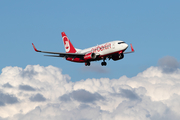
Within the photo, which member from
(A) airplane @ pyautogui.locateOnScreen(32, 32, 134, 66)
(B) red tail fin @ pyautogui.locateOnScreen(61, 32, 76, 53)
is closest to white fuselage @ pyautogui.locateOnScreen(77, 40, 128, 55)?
(A) airplane @ pyautogui.locateOnScreen(32, 32, 134, 66)

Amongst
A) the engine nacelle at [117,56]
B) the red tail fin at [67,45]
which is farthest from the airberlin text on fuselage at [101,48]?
the red tail fin at [67,45]

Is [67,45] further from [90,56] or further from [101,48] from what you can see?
[101,48]

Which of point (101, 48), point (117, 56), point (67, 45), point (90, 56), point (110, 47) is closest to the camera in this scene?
point (110, 47)

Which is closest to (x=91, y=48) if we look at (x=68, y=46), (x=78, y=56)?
(x=78, y=56)

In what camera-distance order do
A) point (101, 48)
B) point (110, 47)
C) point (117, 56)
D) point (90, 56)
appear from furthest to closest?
point (117, 56), point (101, 48), point (90, 56), point (110, 47)

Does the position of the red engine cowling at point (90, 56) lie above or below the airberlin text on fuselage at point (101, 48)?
below

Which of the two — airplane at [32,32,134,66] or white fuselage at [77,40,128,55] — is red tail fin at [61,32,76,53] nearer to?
airplane at [32,32,134,66]

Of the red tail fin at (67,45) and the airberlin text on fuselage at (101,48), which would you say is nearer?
the airberlin text on fuselage at (101,48)

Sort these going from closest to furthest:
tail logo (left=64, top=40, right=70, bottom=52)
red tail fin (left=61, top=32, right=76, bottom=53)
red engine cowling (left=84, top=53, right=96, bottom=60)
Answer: red engine cowling (left=84, top=53, right=96, bottom=60)
red tail fin (left=61, top=32, right=76, bottom=53)
tail logo (left=64, top=40, right=70, bottom=52)

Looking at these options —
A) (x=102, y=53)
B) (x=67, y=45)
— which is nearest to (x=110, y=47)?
(x=102, y=53)

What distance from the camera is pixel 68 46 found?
98.3m

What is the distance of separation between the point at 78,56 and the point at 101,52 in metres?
7.52

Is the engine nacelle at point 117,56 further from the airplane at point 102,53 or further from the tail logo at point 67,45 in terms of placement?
the tail logo at point 67,45

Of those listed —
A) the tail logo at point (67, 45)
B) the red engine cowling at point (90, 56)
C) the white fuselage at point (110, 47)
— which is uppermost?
the tail logo at point (67, 45)
